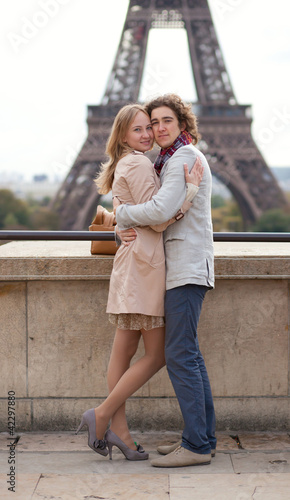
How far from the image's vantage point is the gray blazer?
2973 millimetres

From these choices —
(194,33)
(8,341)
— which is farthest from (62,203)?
(8,341)

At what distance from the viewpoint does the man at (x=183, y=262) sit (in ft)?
10.0

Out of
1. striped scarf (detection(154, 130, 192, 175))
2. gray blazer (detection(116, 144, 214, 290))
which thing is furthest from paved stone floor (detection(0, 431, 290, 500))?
striped scarf (detection(154, 130, 192, 175))

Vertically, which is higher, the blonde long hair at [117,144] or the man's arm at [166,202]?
the blonde long hair at [117,144]

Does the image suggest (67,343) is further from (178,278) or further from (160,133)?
(160,133)

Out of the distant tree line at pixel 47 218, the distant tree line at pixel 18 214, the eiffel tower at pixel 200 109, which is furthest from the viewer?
the distant tree line at pixel 18 214

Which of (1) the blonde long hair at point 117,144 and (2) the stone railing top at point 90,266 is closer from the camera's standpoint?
(1) the blonde long hair at point 117,144

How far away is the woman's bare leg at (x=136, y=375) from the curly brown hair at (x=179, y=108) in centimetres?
103

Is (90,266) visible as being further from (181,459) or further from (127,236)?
(181,459)

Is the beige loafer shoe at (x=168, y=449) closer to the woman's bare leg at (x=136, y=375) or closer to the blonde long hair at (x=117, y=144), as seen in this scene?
the woman's bare leg at (x=136, y=375)

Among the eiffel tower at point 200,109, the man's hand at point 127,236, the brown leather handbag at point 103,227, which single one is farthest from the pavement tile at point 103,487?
the eiffel tower at point 200,109

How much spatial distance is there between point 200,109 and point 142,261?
33.3 metres

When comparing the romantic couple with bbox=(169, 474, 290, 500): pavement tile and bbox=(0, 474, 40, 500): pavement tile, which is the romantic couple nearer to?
bbox=(169, 474, 290, 500): pavement tile

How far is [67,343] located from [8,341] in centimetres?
35
